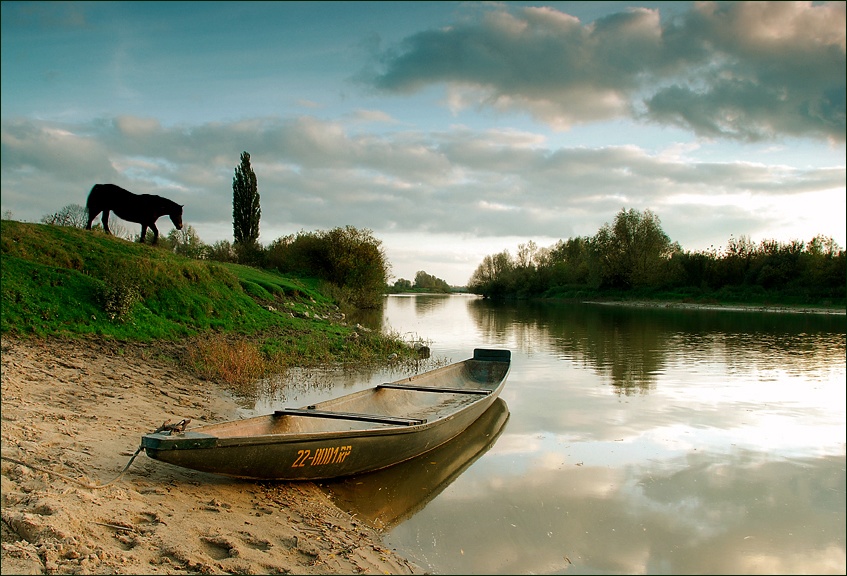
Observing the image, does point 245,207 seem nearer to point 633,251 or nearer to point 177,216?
point 177,216

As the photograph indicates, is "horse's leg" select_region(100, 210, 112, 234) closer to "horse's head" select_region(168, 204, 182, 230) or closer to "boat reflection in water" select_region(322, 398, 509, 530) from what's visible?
"horse's head" select_region(168, 204, 182, 230)

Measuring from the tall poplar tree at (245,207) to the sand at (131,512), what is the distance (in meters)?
42.9

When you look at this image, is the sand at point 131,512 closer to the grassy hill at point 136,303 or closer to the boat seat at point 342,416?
the boat seat at point 342,416

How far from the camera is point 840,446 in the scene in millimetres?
9969

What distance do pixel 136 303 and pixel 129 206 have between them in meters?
5.57

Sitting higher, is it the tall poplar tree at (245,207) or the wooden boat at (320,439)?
the tall poplar tree at (245,207)

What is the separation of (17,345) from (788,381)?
60.0 ft

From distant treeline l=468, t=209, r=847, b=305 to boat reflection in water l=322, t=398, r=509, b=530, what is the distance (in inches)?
2114

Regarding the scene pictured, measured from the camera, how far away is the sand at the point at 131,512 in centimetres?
452

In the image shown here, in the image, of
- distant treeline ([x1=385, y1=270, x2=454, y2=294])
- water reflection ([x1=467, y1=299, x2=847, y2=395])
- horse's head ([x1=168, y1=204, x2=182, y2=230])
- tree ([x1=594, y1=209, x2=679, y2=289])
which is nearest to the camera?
water reflection ([x1=467, y1=299, x2=847, y2=395])

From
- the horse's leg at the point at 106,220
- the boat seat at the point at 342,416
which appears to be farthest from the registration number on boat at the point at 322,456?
the horse's leg at the point at 106,220

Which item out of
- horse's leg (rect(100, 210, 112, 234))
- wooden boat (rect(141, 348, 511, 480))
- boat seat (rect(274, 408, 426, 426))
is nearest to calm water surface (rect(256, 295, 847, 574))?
wooden boat (rect(141, 348, 511, 480))

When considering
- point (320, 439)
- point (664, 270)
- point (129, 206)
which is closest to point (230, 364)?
point (320, 439)

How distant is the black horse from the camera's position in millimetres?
19453
